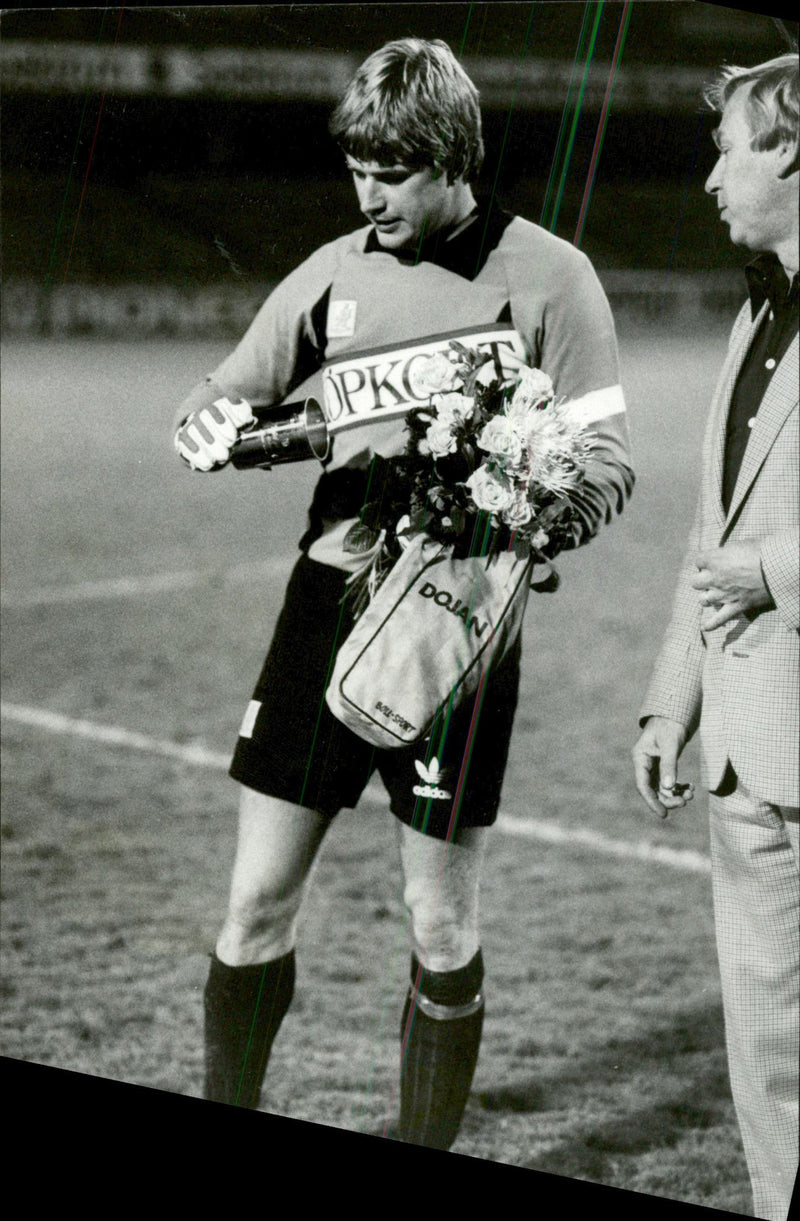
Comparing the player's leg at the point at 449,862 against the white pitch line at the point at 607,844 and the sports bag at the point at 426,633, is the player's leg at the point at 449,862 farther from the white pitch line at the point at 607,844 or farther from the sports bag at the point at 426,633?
the white pitch line at the point at 607,844

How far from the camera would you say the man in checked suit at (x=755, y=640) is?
2.05m

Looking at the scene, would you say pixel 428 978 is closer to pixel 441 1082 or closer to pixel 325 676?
pixel 441 1082

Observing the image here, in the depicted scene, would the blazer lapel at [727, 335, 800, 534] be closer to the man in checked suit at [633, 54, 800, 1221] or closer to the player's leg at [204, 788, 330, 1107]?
the man in checked suit at [633, 54, 800, 1221]

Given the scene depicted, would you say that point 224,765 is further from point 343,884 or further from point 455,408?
point 455,408

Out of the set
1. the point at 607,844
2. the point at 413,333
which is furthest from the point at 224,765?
the point at 413,333

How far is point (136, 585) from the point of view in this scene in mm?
7117

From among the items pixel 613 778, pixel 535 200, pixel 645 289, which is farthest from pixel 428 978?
pixel 613 778

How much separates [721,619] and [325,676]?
75 cm

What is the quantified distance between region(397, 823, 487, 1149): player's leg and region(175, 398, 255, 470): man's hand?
720 mm

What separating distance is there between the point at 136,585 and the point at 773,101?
17.8 ft

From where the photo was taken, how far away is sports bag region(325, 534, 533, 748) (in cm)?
233

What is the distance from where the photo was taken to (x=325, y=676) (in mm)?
2521

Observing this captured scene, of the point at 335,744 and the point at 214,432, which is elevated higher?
the point at 214,432

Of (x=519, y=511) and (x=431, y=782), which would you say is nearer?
(x=519, y=511)
